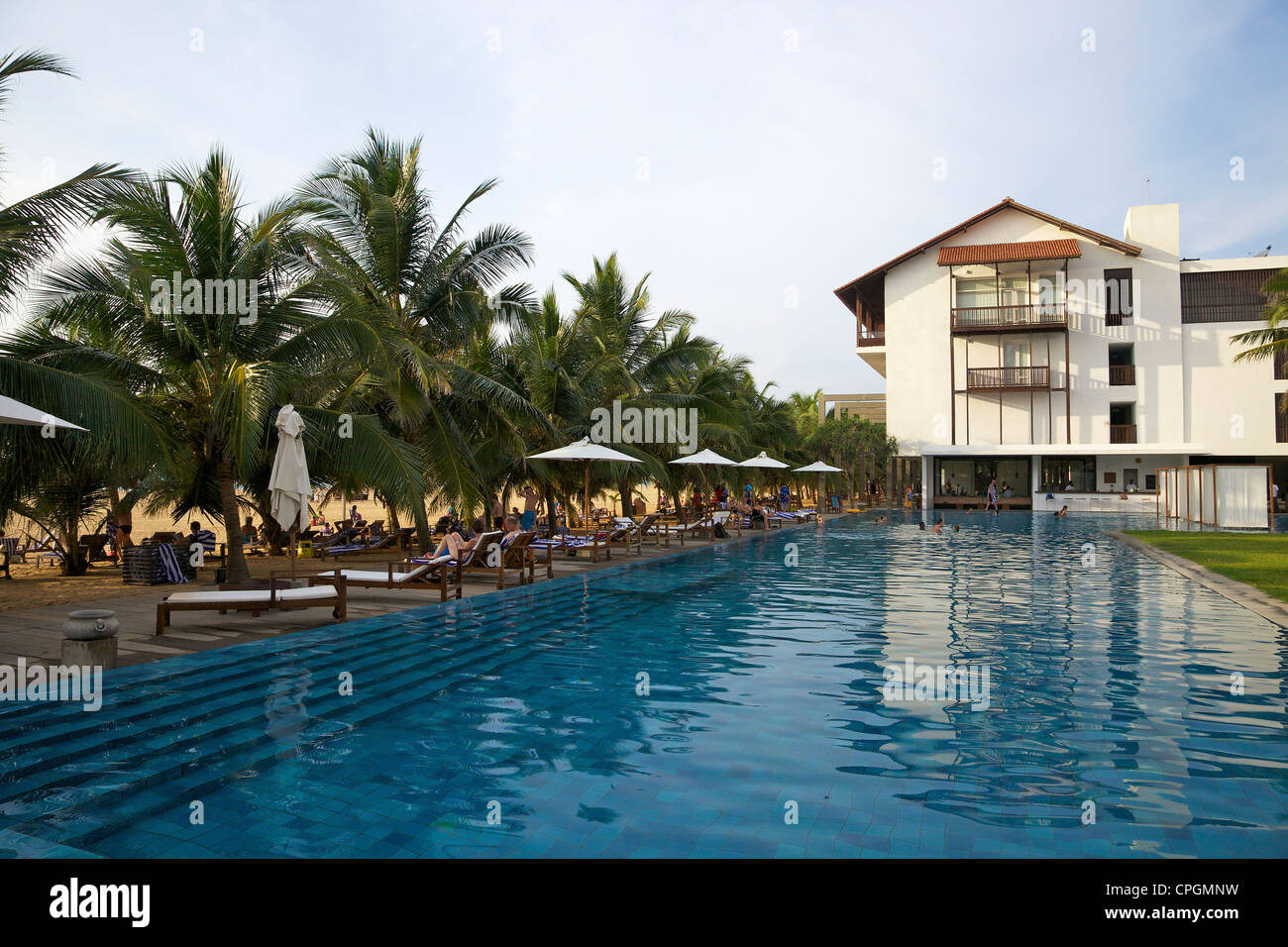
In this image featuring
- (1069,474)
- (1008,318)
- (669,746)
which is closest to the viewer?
(669,746)

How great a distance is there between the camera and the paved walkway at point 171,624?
6845mm

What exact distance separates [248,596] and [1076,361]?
1528 inches

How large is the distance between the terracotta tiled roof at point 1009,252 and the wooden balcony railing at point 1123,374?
5495 mm

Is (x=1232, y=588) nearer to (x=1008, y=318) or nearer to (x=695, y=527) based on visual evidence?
(x=695, y=527)

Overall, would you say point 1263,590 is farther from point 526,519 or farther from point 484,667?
point 526,519

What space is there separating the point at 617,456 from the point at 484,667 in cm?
909

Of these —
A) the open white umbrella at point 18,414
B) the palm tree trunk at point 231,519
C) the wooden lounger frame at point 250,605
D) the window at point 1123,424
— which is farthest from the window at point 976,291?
the open white umbrella at point 18,414

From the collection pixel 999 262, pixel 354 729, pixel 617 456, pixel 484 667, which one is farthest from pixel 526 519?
pixel 999 262

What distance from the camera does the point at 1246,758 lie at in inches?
180

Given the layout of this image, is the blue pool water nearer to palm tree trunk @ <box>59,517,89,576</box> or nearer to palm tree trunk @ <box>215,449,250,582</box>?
palm tree trunk @ <box>215,449,250,582</box>

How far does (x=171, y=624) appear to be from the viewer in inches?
324

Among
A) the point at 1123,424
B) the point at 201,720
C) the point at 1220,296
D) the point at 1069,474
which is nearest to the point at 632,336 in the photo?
the point at 201,720
